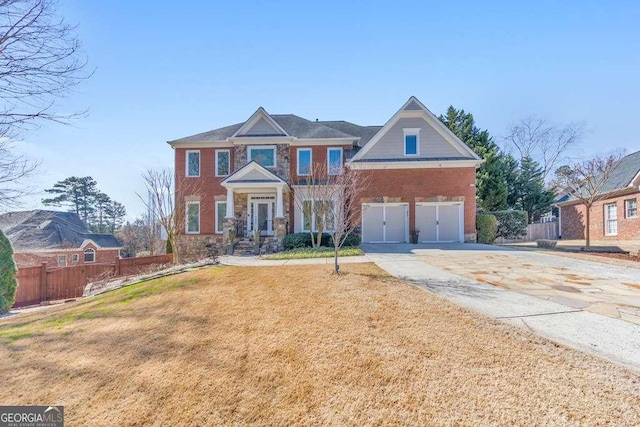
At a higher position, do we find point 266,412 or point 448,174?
point 448,174

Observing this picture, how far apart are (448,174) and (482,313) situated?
13518 millimetres

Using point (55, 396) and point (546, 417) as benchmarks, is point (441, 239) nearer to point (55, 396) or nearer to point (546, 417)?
point (546, 417)

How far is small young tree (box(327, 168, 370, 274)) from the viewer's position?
28.6ft

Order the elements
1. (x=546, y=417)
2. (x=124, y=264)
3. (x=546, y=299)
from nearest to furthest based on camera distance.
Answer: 1. (x=546, y=417)
2. (x=546, y=299)
3. (x=124, y=264)

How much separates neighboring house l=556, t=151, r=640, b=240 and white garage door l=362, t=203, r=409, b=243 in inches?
504

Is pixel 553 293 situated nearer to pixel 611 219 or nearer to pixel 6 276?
pixel 6 276

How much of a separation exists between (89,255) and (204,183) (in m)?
17.1

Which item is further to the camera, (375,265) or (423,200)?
(423,200)

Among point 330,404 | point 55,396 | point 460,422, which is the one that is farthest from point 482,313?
point 55,396

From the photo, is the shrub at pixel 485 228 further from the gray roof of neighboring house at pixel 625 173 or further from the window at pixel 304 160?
the window at pixel 304 160

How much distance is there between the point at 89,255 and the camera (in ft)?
89.1

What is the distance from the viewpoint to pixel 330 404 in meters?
2.87

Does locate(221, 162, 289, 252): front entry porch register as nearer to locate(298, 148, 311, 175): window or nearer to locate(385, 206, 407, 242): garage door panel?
locate(298, 148, 311, 175): window

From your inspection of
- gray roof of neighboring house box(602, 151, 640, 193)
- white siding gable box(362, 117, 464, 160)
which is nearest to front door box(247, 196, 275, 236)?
white siding gable box(362, 117, 464, 160)
